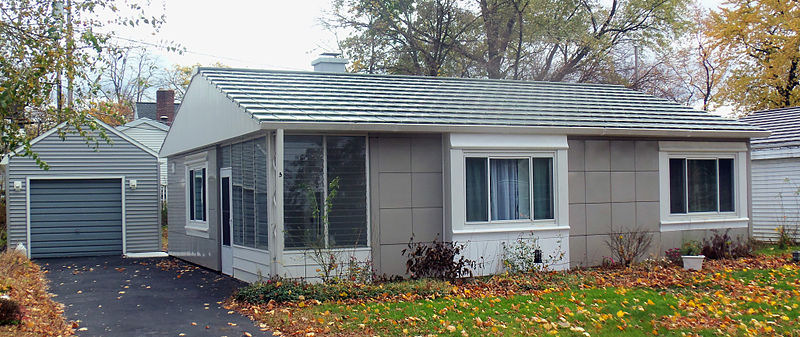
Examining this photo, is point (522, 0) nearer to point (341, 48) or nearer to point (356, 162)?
point (341, 48)

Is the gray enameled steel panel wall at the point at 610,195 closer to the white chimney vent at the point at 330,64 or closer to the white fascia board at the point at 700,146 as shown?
the white fascia board at the point at 700,146

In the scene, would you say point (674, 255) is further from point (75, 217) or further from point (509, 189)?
point (75, 217)

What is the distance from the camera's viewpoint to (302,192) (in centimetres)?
1183

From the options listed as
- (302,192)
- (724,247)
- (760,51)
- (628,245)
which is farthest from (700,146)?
(760,51)

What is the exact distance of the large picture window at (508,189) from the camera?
12.8 meters

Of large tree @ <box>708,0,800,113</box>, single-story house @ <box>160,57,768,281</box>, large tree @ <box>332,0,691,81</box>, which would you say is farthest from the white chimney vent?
large tree @ <box>708,0,800,113</box>

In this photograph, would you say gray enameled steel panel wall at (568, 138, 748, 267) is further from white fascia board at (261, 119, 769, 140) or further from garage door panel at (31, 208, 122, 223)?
garage door panel at (31, 208, 122, 223)

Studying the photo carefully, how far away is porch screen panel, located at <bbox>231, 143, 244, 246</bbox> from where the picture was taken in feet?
44.2

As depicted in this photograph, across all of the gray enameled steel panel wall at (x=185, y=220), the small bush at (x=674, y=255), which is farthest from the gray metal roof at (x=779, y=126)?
the gray enameled steel panel wall at (x=185, y=220)

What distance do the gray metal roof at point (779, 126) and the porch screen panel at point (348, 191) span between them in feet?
39.1

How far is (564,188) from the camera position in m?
13.3

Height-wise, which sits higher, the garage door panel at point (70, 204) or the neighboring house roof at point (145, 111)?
the neighboring house roof at point (145, 111)

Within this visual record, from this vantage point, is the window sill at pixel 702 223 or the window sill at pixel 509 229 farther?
the window sill at pixel 702 223

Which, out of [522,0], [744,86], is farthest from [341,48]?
[744,86]
